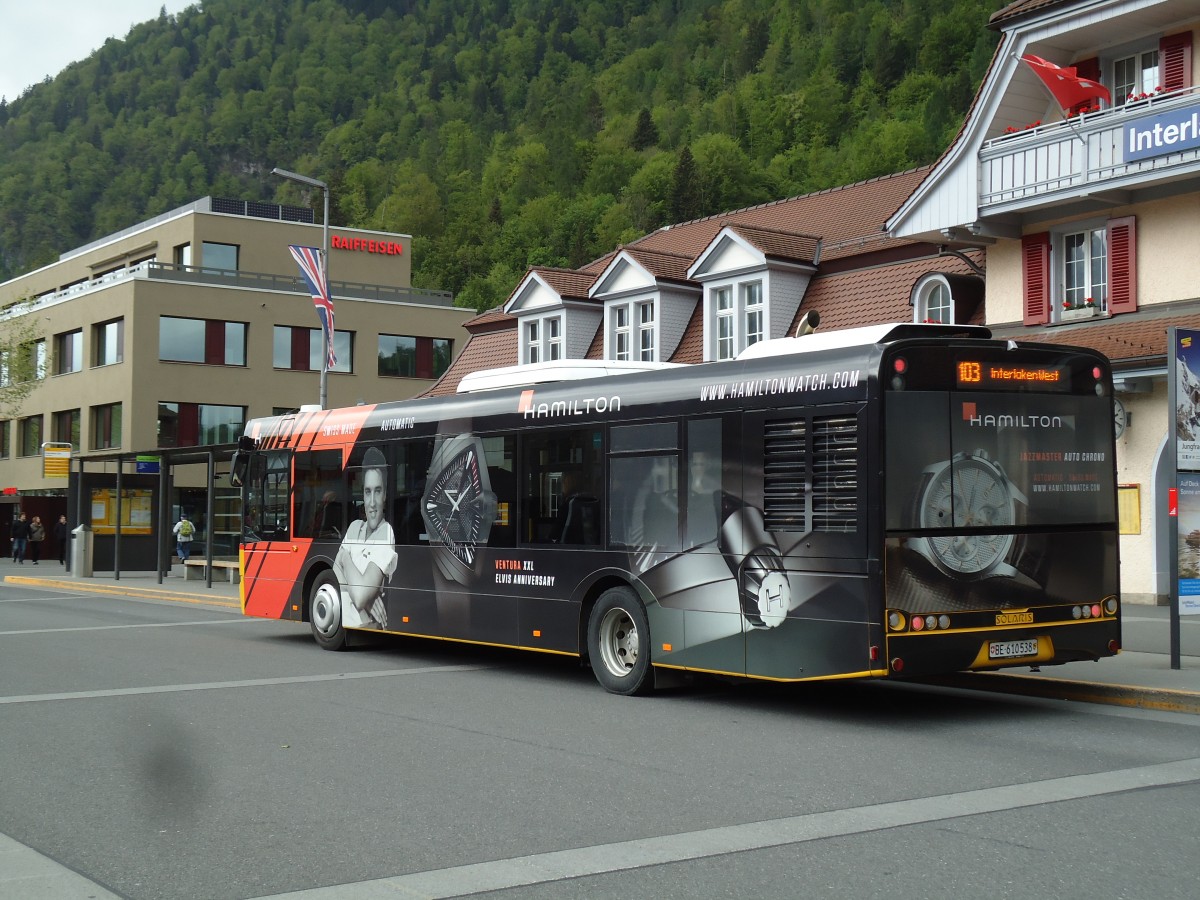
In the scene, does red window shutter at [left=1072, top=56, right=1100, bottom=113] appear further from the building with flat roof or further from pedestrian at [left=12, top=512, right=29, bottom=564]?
pedestrian at [left=12, top=512, right=29, bottom=564]

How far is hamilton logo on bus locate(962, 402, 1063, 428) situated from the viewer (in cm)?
1051

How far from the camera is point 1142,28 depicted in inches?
798

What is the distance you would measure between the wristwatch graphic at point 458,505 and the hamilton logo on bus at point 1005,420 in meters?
5.27

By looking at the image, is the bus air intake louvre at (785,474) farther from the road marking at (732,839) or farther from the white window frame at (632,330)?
the white window frame at (632,330)

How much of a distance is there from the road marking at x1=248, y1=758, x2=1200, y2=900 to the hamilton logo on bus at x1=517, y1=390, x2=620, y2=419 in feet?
18.7

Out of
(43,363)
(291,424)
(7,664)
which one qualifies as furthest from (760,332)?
(43,363)

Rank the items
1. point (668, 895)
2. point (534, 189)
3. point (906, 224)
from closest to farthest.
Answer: point (668, 895) → point (906, 224) → point (534, 189)

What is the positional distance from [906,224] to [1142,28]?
15.4 feet

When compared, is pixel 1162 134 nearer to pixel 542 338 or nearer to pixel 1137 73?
pixel 1137 73

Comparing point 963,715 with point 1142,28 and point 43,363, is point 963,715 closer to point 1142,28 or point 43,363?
point 1142,28

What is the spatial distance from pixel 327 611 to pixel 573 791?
30.7ft

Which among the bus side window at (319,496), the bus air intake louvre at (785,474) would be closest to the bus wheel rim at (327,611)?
the bus side window at (319,496)

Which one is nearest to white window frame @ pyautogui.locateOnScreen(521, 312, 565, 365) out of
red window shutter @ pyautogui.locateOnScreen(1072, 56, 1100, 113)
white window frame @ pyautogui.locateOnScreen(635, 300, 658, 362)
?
white window frame @ pyautogui.locateOnScreen(635, 300, 658, 362)

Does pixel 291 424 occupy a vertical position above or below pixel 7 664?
above
